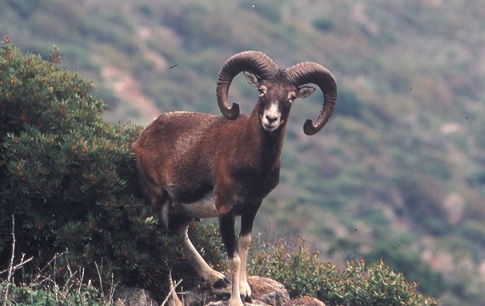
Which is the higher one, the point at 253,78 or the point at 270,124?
the point at 253,78

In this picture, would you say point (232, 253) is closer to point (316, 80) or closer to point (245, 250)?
point (245, 250)

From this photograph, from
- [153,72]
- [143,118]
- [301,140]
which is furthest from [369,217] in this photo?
[153,72]

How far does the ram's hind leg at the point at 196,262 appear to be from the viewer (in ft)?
44.9

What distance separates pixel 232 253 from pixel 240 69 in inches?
92.1

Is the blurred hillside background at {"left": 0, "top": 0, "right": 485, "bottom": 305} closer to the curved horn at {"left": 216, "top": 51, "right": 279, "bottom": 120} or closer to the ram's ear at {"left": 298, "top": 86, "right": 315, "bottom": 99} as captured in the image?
the ram's ear at {"left": 298, "top": 86, "right": 315, "bottom": 99}

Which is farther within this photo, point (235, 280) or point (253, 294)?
point (253, 294)

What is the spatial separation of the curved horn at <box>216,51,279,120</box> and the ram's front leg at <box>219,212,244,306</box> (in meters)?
1.30

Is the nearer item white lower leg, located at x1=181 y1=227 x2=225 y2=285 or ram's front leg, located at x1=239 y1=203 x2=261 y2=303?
ram's front leg, located at x1=239 y1=203 x2=261 y2=303

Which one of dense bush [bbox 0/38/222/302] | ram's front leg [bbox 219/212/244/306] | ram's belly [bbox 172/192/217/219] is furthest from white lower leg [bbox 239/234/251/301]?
dense bush [bbox 0/38/222/302]

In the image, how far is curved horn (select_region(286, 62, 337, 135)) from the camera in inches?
510

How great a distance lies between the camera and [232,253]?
12.9 m

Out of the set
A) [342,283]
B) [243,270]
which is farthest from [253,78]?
[342,283]

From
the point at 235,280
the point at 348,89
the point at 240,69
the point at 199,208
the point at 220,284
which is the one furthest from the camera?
the point at 348,89

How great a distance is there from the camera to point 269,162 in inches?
502
